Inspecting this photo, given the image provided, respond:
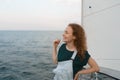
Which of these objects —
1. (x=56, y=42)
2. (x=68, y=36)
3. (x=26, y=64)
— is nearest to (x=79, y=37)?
(x=68, y=36)

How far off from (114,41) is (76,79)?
2554mm

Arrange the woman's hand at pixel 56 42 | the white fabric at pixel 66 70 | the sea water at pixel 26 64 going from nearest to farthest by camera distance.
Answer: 1. the white fabric at pixel 66 70
2. the woman's hand at pixel 56 42
3. the sea water at pixel 26 64

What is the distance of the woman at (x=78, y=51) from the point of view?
2.55 meters

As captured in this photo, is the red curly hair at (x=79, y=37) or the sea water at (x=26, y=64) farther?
the sea water at (x=26, y=64)

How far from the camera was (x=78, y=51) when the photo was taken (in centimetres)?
255

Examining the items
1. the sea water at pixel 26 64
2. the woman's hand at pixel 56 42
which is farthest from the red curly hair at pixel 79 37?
the sea water at pixel 26 64

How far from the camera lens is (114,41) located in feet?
16.4

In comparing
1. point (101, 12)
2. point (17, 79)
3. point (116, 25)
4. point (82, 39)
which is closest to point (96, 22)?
point (101, 12)

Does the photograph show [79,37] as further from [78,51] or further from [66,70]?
[66,70]

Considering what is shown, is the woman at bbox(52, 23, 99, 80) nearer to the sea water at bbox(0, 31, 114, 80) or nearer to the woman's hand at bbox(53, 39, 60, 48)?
the woman's hand at bbox(53, 39, 60, 48)

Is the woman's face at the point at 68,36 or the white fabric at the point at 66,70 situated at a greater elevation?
the woman's face at the point at 68,36

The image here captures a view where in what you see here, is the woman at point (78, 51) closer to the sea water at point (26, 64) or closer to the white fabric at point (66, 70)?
the white fabric at point (66, 70)

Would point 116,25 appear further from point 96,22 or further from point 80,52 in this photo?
point 80,52

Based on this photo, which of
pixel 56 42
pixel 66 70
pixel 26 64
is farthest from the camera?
pixel 26 64
